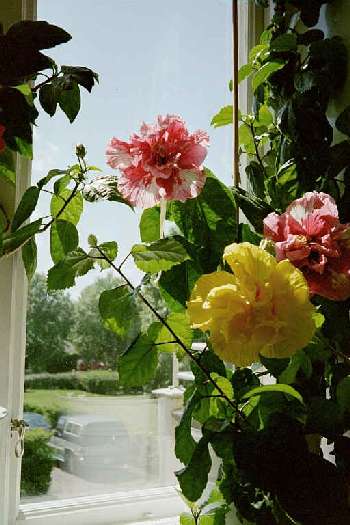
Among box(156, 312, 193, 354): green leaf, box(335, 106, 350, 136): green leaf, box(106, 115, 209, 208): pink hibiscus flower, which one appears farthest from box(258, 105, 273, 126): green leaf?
box(156, 312, 193, 354): green leaf

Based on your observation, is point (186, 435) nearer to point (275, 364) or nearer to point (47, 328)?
point (275, 364)

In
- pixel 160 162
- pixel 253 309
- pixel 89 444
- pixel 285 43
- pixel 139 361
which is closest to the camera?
pixel 253 309

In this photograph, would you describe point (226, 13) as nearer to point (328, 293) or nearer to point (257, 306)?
point (328, 293)

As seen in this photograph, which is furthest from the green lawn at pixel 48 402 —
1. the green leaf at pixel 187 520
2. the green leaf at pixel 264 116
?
the green leaf at pixel 264 116

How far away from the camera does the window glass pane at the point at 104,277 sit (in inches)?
55.9

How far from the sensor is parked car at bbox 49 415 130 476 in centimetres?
142

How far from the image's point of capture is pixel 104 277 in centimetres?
151

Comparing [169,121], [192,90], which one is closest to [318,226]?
[169,121]

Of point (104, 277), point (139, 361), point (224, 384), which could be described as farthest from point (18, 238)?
point (104, 277)

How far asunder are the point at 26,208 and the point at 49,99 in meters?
0.19

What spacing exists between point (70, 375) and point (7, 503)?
321mm

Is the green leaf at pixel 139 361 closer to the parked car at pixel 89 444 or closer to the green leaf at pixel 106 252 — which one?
the green leaf at pixel 106 252

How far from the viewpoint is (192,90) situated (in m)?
1.64

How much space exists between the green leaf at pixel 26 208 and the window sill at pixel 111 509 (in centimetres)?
74
